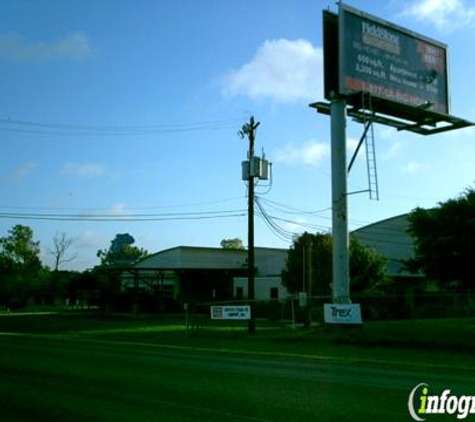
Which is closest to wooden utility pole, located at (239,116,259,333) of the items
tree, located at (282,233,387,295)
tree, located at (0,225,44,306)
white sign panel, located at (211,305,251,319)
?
white sign panel, located at (211,305,251,319)

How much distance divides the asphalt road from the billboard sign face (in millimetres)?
15272

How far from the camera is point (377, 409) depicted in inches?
421

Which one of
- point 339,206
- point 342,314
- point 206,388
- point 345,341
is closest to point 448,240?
point 339,206

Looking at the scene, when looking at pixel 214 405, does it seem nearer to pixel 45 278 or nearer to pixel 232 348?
pixel 232 348

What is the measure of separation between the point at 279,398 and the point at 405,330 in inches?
700

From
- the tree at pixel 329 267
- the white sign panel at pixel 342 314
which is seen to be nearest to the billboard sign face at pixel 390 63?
the white sign panel at pixel 342 314

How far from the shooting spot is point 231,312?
33.7 metres

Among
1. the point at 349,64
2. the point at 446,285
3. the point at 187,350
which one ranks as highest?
the point at 349,64

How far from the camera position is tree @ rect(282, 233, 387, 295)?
51156 mm

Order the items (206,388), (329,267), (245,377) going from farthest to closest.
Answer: (329,267) < (245,377) < (206,388)

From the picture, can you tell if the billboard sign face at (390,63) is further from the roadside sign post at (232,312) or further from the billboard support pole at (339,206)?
the roadside sign post at (232,312)

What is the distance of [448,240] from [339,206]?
15.8 ft

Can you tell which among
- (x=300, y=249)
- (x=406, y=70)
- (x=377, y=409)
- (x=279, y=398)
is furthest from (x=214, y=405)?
(x=300, y=249)
